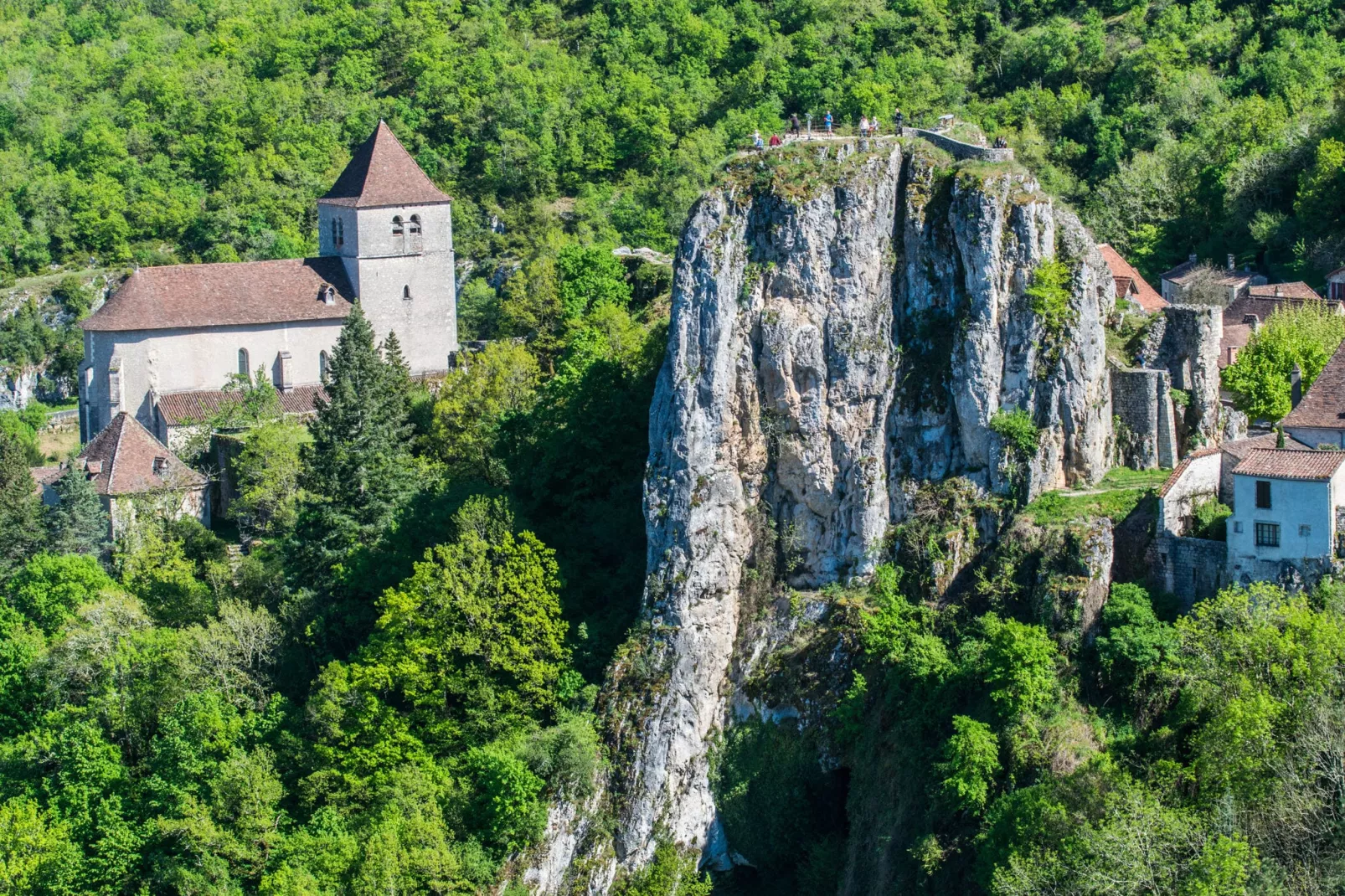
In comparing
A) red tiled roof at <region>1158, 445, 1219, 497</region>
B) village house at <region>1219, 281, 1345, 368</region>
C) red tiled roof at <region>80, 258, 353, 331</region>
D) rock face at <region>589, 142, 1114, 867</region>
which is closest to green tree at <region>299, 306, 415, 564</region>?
red tiled roof at <region>80, 258, 353, 331</region>

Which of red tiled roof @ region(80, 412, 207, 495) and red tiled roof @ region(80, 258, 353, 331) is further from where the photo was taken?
red tiled roof @ region(80, 258, 353, 331)

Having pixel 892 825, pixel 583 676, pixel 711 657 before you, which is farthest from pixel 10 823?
pixel 892 825

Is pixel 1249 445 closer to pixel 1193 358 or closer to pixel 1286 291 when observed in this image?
pixel 1193 358

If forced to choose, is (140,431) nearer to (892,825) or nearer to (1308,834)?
(892,825)

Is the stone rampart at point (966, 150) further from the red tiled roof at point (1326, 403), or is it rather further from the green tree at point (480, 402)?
the green tree at point (480, 402)

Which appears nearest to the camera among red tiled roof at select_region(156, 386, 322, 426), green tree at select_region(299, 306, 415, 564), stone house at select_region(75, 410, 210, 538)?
green tree at select_region(299, 306, 415, 564)

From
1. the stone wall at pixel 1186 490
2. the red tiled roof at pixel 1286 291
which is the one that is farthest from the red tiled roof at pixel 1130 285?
the stone wall at pixel 1186 490

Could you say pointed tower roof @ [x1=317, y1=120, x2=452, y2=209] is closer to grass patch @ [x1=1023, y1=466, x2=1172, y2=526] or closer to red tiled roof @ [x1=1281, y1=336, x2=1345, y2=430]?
grass patch @ [x1=1023, y1=466, x2=1172, y2=526]
